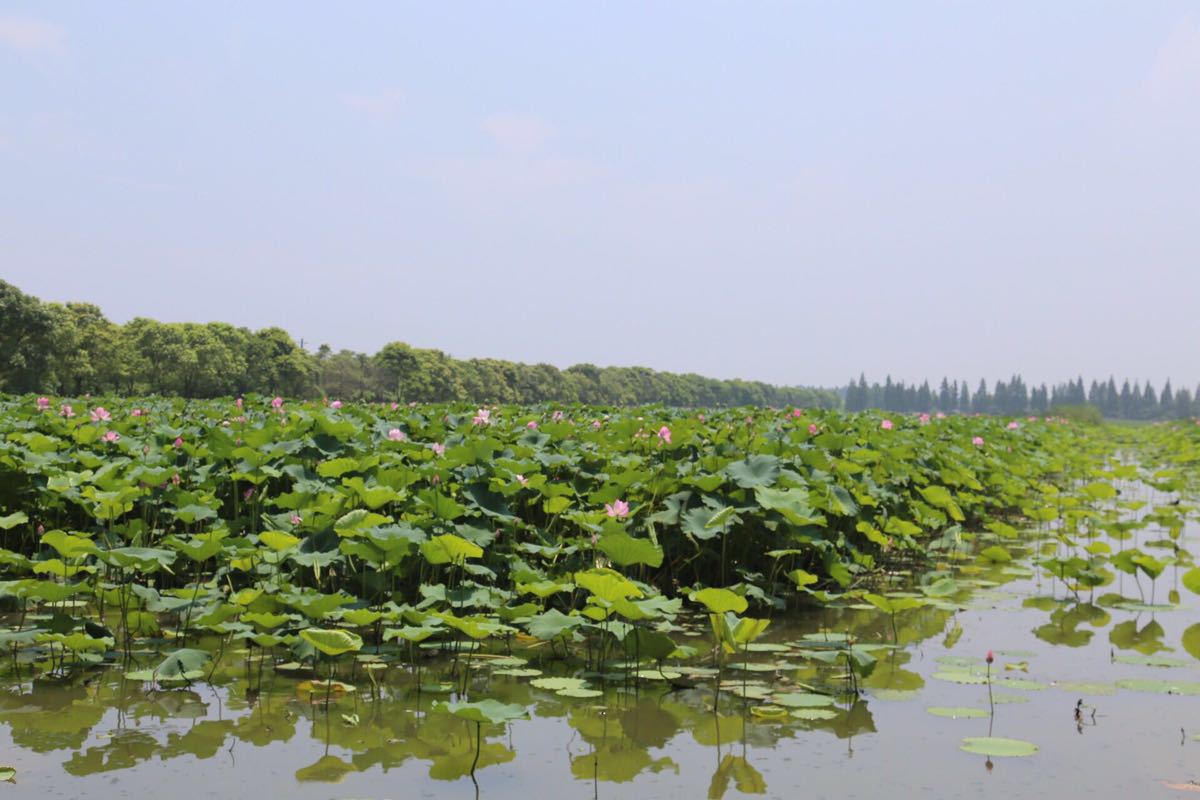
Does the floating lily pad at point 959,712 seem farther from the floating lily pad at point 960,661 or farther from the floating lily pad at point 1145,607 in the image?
the floating lily pad at point 1145,607

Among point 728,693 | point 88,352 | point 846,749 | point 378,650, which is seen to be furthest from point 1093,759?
point 88,352

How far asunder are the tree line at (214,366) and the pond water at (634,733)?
1480 centimetres

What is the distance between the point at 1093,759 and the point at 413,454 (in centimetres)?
439

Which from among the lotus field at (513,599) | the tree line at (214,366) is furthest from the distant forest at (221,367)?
the lotus field at (513,599)

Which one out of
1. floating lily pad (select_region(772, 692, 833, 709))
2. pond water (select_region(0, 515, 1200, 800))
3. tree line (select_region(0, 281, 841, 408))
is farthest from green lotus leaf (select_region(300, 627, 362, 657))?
tree line (select_region(0, 281, 841, 408))

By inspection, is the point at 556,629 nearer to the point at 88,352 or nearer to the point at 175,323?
the point at 88,352

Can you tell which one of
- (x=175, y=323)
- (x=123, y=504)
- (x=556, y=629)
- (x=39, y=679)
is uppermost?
(x=175, y=323)

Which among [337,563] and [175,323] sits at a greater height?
A: [175,323]

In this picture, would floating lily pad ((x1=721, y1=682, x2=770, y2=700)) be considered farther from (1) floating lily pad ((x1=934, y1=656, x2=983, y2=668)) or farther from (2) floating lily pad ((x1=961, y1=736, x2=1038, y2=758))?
(1) floating lily pad ((x1=934, y1=656, x2=983, y2=668))

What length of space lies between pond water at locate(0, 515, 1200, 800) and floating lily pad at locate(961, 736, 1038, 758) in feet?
0.07

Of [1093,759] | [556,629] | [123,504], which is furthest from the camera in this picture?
[123,504]

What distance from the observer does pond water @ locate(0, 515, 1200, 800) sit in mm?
2709

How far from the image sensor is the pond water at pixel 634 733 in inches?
107

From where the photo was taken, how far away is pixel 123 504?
4637 mm
